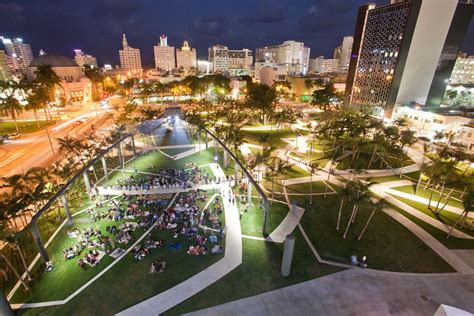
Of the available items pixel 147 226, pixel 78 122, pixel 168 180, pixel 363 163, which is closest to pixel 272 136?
pixel 363 163

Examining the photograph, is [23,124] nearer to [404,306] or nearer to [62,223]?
[62,223]

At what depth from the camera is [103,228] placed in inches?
1023

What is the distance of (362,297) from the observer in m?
18.3

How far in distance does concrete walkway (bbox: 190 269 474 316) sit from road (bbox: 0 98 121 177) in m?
43.9

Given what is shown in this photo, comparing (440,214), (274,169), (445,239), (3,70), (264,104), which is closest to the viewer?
(445,239)

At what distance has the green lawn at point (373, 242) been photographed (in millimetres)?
21594

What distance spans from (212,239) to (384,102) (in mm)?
73882

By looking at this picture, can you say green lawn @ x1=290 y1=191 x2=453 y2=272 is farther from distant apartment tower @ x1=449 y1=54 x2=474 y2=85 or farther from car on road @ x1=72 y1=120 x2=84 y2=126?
distant apartment tower @ x1=449 y1=54 x2=474 y2=85

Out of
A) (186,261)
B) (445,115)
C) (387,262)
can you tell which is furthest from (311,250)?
(445,115)

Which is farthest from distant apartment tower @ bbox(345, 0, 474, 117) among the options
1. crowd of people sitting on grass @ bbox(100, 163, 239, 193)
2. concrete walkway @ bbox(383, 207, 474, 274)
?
crowd of people sitting on grass @ bbox(100, 163, 239, 193)

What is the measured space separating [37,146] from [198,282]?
52424 millimetres

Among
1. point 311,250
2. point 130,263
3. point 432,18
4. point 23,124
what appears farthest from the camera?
point 23,124

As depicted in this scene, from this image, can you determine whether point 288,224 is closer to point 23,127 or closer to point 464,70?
point 23,127

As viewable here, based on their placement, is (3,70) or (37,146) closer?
(37,146)
